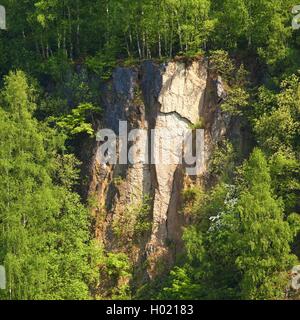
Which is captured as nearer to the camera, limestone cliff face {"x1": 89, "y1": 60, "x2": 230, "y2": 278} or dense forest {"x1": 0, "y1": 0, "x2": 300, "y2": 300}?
dense forest {"x1": 0, "y1": 0, "x2": 300, "y2": 300}

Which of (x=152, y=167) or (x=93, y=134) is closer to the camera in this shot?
(x=152, y=167)

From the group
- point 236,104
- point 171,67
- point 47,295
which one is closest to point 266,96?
point 236,104

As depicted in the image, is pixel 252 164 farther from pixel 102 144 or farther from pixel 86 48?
pixel 86 48

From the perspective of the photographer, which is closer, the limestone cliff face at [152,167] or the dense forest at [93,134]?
the dense forest at [93,134]
